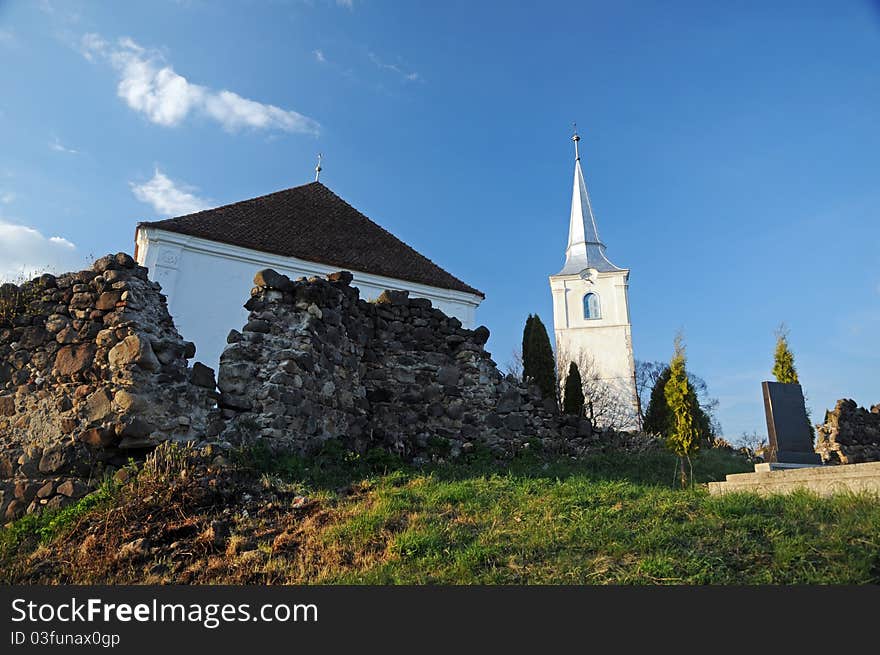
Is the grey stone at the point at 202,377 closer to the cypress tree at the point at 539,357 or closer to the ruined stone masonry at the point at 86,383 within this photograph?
the ruined stone masonry at the point at 86,383

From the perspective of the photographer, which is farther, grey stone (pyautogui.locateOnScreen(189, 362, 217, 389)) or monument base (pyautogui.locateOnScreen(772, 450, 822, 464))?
monument base (pyautogui.locateOnScreen(772, 450, 822, 464))

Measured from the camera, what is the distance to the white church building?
52.2 feet

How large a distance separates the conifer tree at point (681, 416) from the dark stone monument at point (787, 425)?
106cm

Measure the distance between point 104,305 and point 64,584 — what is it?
129 inches

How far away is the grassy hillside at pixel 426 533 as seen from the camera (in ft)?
13.9

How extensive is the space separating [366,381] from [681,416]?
4.32 metres

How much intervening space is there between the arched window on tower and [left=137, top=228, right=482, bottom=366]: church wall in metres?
25.6

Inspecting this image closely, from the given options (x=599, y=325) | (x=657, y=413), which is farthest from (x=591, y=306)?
(x=657, y=413)

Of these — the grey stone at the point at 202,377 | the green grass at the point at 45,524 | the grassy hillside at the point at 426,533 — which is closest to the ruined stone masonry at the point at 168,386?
the grey stone at the point at 202,377

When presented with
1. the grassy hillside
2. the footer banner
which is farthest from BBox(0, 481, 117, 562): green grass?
the footer banner

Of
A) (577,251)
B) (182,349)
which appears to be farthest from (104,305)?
(577,251)

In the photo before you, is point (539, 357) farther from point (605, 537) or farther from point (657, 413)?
A: point (605, 537)

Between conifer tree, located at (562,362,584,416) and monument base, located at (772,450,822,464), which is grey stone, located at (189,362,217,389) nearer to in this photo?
monument base, located at (772,450,822,464)

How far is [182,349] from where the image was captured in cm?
727
